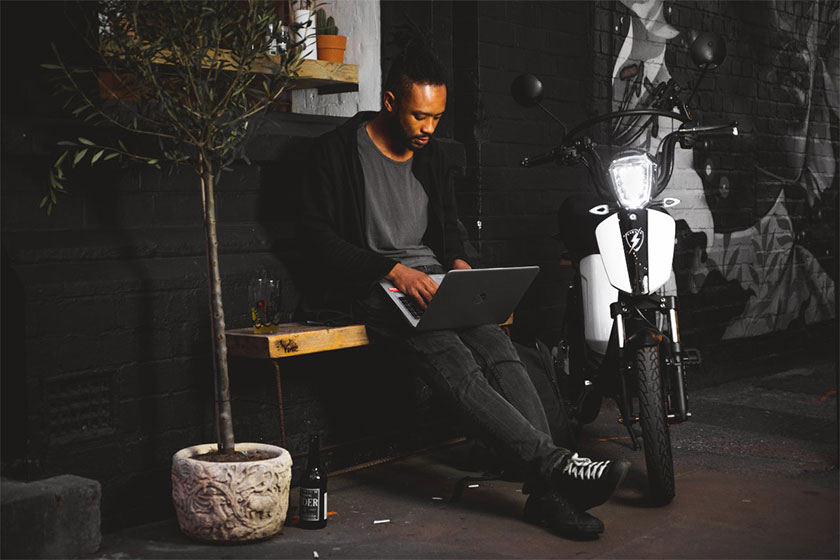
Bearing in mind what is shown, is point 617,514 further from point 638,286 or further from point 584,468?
point 638,286

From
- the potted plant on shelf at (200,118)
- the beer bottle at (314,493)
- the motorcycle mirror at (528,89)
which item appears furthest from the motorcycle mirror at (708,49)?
the beer bottle at (314,493)

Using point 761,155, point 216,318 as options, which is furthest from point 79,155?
point 761,155

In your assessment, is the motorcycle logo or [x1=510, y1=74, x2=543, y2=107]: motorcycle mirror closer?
the motorcycle logo

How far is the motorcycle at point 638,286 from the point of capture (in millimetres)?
3662

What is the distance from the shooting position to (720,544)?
128 inches

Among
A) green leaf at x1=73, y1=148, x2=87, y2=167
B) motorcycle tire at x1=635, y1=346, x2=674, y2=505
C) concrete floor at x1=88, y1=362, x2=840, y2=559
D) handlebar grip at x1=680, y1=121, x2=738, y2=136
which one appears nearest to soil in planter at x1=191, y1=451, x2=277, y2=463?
concrete floor at x1=88, y1=362, x2=840, y2=559

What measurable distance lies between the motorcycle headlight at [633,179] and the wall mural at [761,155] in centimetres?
201

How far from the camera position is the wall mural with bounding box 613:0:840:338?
6.14 metres

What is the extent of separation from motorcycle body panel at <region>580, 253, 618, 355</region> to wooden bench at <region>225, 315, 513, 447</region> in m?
0.90

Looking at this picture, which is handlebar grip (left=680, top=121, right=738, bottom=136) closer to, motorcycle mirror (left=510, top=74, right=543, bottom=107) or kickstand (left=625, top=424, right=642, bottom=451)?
motorcycle mirror (left=510, top=74, right=543, bottom=107)

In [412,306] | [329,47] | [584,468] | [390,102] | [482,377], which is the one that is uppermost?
[329,47]

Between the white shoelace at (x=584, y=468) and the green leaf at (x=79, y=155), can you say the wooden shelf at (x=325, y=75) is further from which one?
the white shoelace at (x=584, y=468)

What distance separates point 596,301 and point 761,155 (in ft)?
10.4

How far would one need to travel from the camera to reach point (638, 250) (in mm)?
3830
